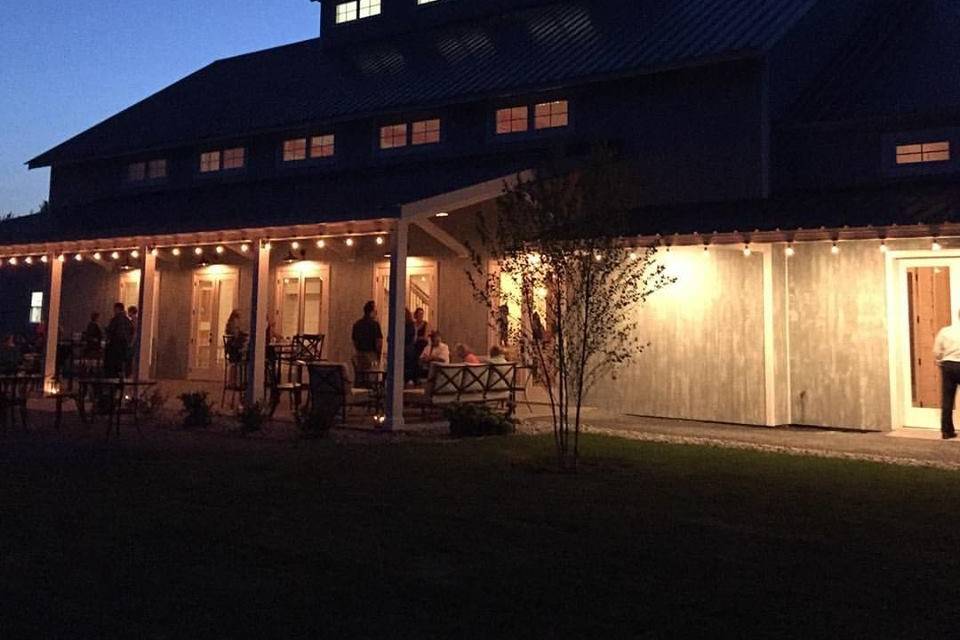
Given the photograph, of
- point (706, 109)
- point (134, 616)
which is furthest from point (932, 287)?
point (134, 616)

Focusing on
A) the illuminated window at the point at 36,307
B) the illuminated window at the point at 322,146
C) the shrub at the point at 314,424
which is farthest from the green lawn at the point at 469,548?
the illuminated window at the point at 36,307

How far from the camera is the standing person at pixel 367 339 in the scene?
11.8 m

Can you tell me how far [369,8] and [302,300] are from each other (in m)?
8.24

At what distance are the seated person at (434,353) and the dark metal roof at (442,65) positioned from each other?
195 inches

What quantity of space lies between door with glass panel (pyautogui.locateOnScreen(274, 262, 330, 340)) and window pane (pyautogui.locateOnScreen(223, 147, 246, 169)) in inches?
129

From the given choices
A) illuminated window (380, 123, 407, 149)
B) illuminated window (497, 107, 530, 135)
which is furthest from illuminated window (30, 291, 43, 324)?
illuminated window (497, 107, 530, 135)

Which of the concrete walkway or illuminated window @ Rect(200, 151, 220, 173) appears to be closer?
the concrete walkway

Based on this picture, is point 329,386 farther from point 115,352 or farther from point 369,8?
point 369,8

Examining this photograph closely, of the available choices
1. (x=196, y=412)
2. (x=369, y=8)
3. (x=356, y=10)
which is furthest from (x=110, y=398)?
(x=356, y=10)

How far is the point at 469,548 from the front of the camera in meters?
5.01

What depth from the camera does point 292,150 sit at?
17.2 metres

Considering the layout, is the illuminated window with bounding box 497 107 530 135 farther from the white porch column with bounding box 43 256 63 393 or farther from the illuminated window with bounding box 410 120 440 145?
the white porch column with bounding box 43 256 63 393

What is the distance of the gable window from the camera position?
19.0 meters

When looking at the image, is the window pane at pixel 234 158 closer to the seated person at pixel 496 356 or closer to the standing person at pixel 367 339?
the standing person at pixel 367 339
